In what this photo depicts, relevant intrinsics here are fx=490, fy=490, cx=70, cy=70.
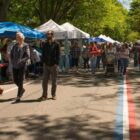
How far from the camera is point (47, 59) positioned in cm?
1278

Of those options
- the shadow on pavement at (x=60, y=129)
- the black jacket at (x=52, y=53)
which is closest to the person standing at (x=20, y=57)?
the black jacket at (x=52, y=53)

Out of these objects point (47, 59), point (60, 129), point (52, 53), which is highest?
point (52, 53)

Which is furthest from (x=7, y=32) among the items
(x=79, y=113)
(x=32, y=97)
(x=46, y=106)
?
(x=79, y=113)

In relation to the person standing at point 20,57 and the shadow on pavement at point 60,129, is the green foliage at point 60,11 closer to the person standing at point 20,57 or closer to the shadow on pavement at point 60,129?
the person standing at point 20,57

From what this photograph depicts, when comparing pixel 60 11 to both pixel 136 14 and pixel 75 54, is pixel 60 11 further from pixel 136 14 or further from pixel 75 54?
pixel 136 14

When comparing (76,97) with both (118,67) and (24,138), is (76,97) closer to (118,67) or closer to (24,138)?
(24,138)

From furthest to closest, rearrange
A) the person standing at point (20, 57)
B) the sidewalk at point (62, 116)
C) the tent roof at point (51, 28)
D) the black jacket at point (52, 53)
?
the tent roof at point (51, 28) < the black jacket at point (52, 53) < the person standing at point (20, 57) < the sidewalk at point (62, 116)

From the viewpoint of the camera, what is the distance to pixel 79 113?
1062cm

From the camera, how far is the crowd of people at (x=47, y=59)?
12.4 meters

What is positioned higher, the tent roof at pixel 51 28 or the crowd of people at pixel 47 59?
the tent roof at pixel 51 28

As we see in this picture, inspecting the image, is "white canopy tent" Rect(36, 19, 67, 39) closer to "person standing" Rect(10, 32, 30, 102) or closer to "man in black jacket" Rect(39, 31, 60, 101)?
"man in black jacket" Rect(39, 31, 60, 101)

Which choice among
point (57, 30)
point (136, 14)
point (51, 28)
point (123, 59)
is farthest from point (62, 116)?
point (136, 14)

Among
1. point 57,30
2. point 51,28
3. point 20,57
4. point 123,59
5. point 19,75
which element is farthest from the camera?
point 51,28

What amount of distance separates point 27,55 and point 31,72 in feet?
30.1
